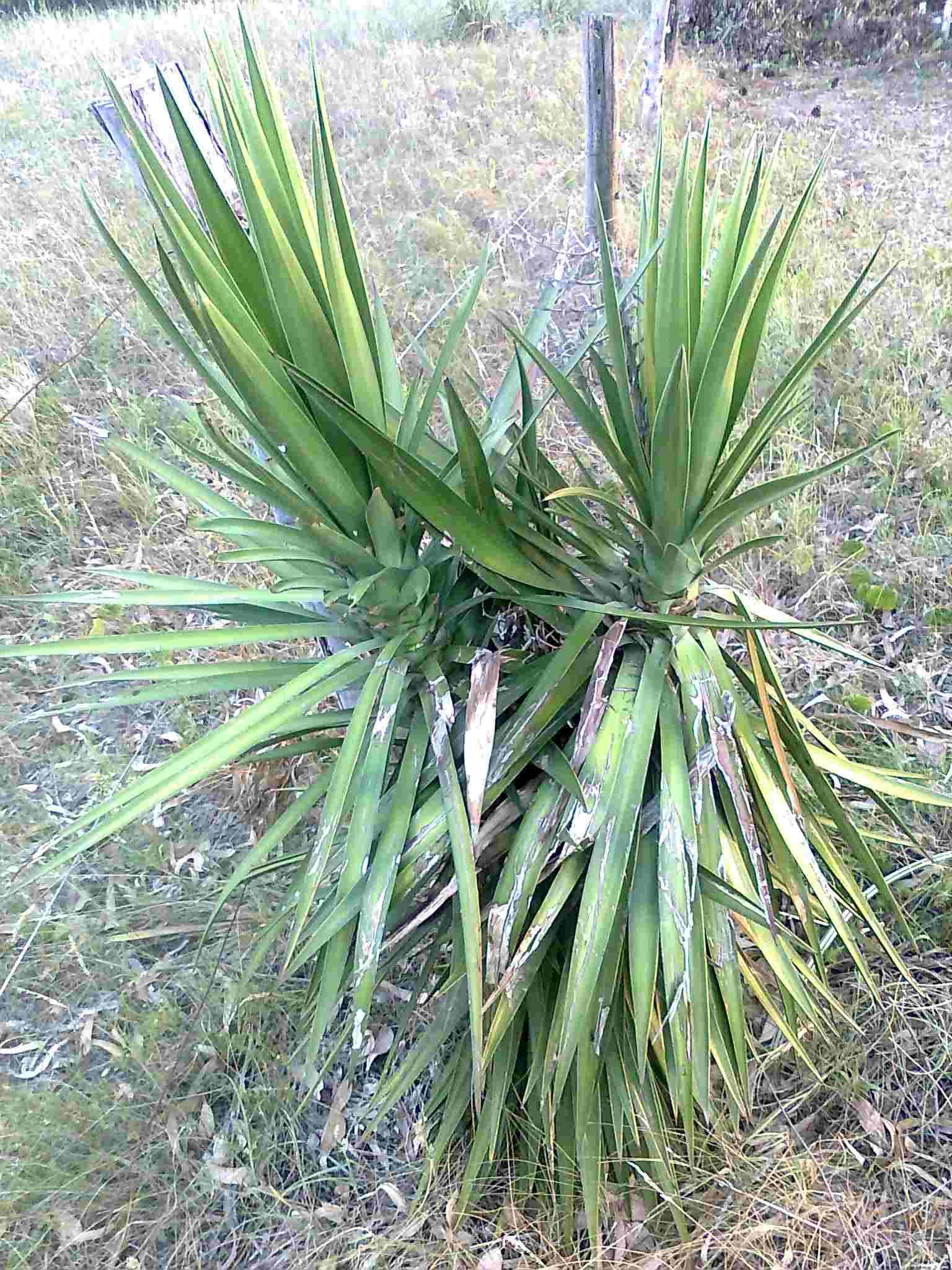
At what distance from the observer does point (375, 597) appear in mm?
1244

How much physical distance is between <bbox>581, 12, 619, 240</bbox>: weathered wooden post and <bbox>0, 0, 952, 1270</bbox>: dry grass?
1.16 ft

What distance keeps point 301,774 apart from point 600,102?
2.10 meters

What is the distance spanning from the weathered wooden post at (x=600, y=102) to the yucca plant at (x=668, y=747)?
1.09m

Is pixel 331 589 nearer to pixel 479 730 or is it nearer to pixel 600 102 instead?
pixel 479 730

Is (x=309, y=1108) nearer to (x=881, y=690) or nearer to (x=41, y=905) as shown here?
(x=41, y=905)

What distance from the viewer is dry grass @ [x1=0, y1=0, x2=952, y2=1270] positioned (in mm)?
1707

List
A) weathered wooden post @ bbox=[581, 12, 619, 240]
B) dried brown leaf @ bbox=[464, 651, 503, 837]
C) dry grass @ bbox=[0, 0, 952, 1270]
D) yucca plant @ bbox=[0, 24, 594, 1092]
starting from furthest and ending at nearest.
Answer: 1. weathered wooden post @ bbox=[581, 12, 619, 240]
2. dry grass @ bbox=[0, 0, 952, 1270]
3. dried brown leaf @ bbox=[464, 651, 503, 837]
4. yucca plant @ bbox=[0, 24, 594, 1092]

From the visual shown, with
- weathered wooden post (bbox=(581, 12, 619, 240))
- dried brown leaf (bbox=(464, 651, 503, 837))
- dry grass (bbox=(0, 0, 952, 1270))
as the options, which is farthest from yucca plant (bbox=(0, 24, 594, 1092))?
weathered wooden post (bbox=(581, 12, 619, 240))

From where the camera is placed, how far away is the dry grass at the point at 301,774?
1.71 m

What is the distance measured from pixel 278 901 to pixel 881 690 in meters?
1.74

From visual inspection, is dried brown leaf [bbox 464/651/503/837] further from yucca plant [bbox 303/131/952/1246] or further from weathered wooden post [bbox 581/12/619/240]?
weathered wooden post [bbox 581/12/619/240]

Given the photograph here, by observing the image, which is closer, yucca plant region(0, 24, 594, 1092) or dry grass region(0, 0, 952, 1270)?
yucca plant region(0, 24, 594, 1092)

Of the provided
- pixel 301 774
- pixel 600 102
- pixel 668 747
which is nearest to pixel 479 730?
pixel 668 747

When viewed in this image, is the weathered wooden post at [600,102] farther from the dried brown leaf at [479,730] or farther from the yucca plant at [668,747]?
the dried brown leaf at [479,730]
